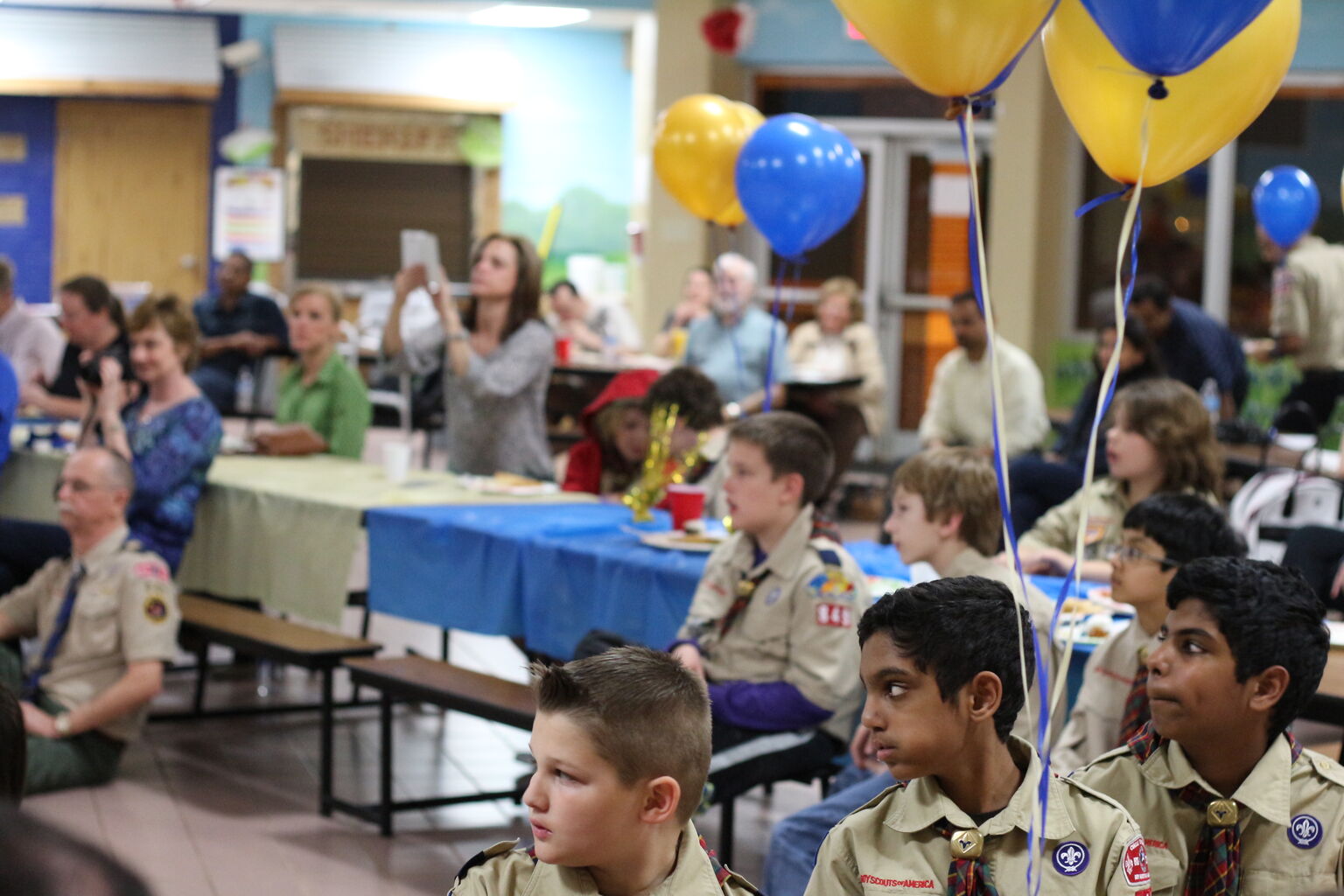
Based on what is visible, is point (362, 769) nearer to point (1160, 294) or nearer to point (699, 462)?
point (699, 462)

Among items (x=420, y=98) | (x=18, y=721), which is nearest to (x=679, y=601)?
(x=18, y=721)

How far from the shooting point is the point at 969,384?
6996 millimetres

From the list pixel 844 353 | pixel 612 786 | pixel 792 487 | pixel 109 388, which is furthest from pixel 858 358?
pixel 612 786

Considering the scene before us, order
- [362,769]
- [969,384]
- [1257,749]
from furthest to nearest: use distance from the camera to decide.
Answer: [969,384]
[362,769]
[1257,749]

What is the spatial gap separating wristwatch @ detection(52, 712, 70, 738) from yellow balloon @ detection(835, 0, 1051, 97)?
111 inches

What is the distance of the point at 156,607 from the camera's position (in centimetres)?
404

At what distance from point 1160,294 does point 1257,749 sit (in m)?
4.64

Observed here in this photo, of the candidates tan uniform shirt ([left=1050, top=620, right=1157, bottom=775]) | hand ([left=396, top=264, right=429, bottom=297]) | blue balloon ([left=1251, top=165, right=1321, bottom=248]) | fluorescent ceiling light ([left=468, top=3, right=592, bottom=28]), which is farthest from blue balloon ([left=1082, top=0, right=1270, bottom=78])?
fluorescent ceiling light ([left=468, top=3, right=592, bottom=28])

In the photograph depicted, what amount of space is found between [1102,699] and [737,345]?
4.98 meters

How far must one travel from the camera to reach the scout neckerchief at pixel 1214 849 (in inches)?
75.2

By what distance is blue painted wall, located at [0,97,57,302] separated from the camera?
1377cm

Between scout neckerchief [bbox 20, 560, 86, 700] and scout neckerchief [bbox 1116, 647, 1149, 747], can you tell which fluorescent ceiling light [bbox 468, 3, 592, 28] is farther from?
scout neckerchief [bbox 1116, 647, 1149, 747]

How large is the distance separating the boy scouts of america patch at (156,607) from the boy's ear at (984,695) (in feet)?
9.23

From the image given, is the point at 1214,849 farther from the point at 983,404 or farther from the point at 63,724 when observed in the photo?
the point at 983,404
